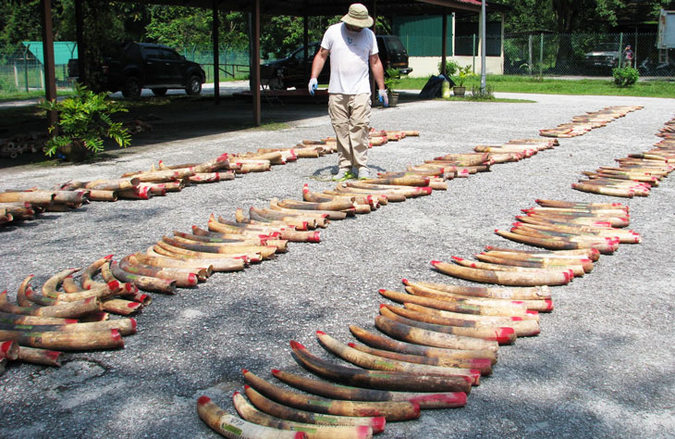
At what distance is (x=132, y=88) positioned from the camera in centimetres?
2752

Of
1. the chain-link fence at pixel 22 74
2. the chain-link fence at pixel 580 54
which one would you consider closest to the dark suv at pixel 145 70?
the chain-link fence at pixel 22 74

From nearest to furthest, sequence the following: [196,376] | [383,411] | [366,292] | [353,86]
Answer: [383,411] → [196,376] → [366,292] → [353,86]

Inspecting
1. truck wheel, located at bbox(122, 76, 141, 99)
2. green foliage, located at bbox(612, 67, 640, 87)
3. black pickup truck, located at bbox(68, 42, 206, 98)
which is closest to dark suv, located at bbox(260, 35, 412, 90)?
black pickup truck, located at bbox(68, 42, 206, 98)

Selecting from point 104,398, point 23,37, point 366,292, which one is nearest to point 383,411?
point 104,398

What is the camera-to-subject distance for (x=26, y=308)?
4383 mm

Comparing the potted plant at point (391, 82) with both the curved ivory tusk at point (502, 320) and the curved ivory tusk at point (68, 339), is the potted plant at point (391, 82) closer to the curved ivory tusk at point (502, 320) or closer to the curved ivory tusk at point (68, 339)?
the curved ivory tusk at point (502, 320)

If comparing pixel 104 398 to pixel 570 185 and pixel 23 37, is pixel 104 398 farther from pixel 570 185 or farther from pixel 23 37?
pixel 23 37

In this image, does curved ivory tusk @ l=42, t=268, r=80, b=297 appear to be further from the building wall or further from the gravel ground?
the building wall

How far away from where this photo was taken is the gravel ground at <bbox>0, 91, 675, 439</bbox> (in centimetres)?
327

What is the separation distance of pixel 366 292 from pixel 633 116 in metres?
15.6

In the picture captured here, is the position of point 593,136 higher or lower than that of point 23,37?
Answer: lower

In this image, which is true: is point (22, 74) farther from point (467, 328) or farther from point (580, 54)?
point (467, 328)

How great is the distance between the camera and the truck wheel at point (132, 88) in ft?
89.8

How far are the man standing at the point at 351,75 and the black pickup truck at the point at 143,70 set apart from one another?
20226 mm
